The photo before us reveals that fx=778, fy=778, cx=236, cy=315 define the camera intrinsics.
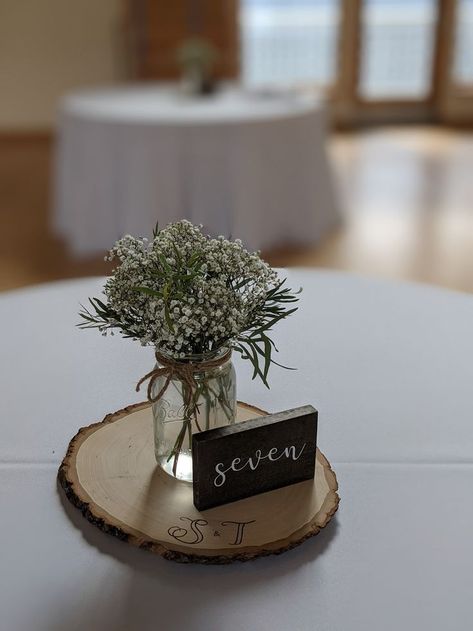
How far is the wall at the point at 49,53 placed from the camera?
5859mm

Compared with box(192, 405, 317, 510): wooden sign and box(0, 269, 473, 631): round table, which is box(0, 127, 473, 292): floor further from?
box(192, 405, 317, 510): wooden sign

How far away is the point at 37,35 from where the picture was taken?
233 inches

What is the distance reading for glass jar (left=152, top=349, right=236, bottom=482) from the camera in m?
0.88

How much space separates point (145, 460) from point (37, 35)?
5619mm

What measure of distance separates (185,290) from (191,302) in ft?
0.09

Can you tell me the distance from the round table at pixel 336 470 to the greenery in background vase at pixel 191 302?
0.19m

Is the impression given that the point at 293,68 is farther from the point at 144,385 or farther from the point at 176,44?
the point at 144,385

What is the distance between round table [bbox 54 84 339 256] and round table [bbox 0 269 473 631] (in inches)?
70.1

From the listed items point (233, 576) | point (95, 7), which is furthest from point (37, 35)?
point (233, 576)

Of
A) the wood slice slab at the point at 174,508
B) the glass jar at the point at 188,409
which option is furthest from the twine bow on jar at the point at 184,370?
the wood slice slab at the point at 174,508

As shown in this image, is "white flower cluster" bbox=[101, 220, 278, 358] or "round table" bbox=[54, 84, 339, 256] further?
"round table" bbox=[54, 84, 339, 256]

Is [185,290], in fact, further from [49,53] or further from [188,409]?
[49,53]

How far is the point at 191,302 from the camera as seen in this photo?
2.71 ft

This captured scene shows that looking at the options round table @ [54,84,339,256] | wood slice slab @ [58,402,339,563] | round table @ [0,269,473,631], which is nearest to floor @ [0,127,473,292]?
round table @ [54,84,339,256]
